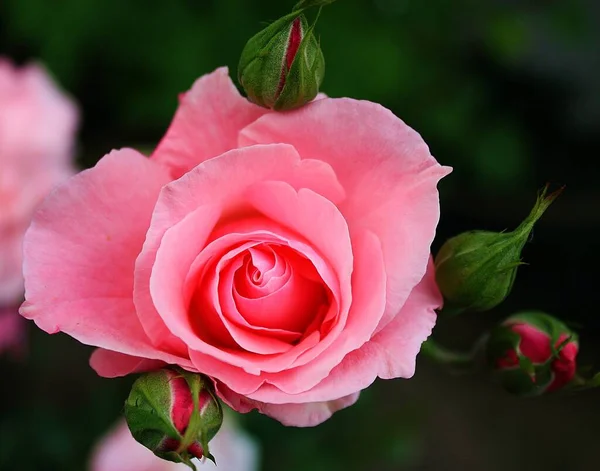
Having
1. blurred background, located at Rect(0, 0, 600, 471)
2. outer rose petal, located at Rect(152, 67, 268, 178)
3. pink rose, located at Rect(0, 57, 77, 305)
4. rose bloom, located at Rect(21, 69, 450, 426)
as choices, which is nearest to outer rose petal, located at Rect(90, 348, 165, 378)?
rose bloom, located at Rect(21, 69, 450, 426)

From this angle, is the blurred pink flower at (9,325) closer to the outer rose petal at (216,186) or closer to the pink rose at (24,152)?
the pink rose at (24,152)

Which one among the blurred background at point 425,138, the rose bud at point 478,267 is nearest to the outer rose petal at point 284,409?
the rose bud at point 478,267

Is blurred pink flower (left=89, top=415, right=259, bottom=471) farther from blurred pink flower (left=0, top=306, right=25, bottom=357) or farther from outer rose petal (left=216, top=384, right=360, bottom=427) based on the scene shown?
outer rose petal (left=216, top=384, right=360, bottom=427)

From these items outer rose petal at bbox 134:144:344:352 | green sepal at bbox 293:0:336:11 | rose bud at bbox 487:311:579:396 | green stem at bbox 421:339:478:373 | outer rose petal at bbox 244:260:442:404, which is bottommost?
green stem at bbox 421:339:478:373

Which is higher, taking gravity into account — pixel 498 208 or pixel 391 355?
pixel 391 355

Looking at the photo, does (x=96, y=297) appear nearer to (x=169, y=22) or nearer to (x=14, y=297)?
(x=14, y=297)

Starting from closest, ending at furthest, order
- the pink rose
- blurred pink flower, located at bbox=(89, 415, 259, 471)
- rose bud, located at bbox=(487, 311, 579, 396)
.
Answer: rose bud, located at bbox=(487, 311, 579, 396), blurred pink flower, located at bbox=(89, 415, 259, 471), the pink rose

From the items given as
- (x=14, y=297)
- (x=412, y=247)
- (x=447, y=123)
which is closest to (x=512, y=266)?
(x=412, y=247)
